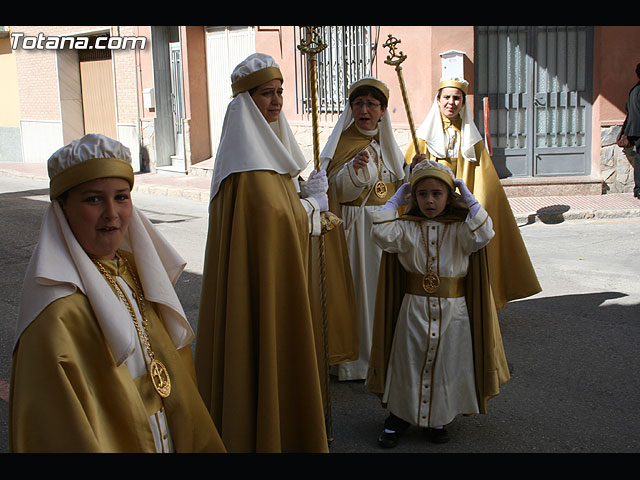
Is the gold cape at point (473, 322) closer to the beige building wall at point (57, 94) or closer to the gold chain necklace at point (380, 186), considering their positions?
the gold chain necklace at point (380, 186)

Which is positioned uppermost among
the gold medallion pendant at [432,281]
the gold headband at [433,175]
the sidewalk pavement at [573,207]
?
the gold headband at [433,175]

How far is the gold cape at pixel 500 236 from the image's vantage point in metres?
6.29

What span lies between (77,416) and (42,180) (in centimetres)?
1807

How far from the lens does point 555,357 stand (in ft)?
18.5

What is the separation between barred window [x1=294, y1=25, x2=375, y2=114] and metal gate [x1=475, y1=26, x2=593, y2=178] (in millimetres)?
2009

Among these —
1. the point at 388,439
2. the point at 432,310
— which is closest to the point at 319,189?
the point at 432,310

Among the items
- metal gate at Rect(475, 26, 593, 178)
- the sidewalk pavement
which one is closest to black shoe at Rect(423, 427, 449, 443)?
the sidewalk pavement

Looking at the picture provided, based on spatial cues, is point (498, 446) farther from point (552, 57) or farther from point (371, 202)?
point (552, 57)

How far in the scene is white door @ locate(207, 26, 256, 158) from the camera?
627 inches

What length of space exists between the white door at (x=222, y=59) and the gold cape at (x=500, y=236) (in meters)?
10.1

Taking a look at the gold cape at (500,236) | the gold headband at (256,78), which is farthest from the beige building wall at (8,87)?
the gold headband at (256,78)

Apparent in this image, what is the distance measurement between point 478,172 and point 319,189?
240cm

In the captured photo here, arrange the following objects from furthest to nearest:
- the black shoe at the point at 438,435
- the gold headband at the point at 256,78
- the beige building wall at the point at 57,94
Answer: the beige building wall at the point at 57,94
the black shoe at the point at 438,435
the gold headband at the point at 256,78

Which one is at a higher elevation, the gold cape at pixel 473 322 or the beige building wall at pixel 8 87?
the beige building wall at pixel 8 87
